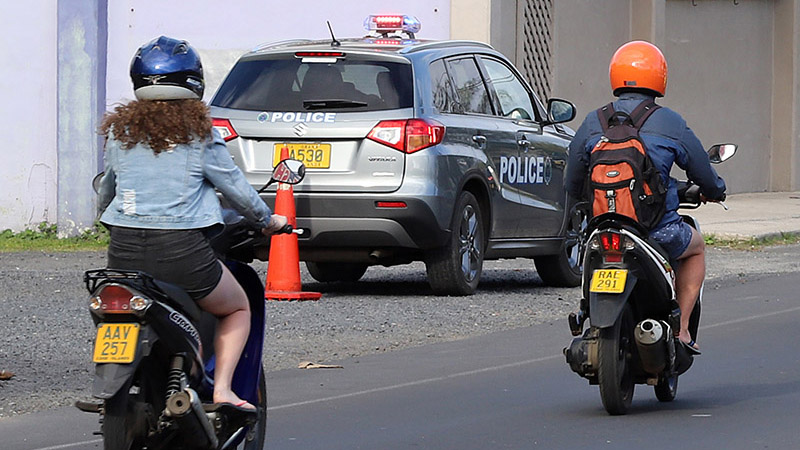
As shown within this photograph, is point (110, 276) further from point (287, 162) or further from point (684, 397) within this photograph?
point (684, 397)

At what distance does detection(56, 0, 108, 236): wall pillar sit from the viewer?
674 inches

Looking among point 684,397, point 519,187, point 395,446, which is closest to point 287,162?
point 395,446

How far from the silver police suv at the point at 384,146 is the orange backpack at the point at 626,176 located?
4.17 meters

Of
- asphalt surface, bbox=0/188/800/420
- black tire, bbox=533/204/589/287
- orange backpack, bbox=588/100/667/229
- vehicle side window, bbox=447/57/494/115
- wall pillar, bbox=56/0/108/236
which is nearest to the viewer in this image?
orange backpack, bbox=588/100/667/229

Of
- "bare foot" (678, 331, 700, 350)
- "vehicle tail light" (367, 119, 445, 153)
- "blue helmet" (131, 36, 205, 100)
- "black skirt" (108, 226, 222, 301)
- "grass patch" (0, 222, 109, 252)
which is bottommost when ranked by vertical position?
"grass patch" (0, 222, 109, 252)

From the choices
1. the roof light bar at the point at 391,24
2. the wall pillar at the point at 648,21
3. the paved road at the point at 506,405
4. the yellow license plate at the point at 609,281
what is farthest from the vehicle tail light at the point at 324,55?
the wall pillar at the point at 648,21

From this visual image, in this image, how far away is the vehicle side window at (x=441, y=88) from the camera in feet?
39.2

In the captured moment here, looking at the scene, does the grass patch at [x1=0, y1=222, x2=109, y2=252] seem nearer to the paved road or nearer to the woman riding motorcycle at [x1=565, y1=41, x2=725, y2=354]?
the paved road

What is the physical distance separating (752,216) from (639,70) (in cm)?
1336

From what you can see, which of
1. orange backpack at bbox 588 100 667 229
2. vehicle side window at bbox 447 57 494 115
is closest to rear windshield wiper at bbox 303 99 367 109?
vehicle side window at bbox 447 57 494 115

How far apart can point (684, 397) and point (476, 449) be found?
1.72 m

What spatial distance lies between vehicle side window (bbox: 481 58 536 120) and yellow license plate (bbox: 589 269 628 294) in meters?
5.88

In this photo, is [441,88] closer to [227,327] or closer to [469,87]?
[469,87]

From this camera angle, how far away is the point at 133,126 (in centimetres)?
564
